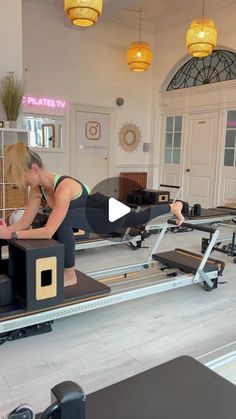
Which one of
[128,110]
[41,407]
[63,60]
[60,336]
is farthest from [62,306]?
[128,110]

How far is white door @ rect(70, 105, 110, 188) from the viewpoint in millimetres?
7559

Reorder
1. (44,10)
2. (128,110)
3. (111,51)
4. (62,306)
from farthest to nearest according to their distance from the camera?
(128,110)
(111,51)
(44,10)
(62,306)

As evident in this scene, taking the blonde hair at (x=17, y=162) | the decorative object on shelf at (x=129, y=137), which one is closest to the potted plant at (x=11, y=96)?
the blonde hair at (x=17, y=162)

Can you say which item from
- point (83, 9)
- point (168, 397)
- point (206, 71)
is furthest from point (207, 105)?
point (168, 397)

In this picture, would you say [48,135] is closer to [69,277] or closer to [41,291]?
[69,277]

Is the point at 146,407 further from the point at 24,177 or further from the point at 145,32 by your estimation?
the point at 145,32

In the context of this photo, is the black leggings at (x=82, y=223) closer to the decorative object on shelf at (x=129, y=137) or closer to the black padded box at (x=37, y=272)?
the black padded box at (x=37, y=272)

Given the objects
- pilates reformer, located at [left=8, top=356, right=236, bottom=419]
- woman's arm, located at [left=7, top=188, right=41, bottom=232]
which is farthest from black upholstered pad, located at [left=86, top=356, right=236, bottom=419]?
woman's arm, located at [left=7, top=188, right=41, bottom=232]

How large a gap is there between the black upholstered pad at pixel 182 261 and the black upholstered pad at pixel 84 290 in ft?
2.92

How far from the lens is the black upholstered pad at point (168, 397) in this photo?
3.78 ft

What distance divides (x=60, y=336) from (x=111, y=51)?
692 cm

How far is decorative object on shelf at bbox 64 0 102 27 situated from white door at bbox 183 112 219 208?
4111 millimetres

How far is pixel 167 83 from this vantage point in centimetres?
828

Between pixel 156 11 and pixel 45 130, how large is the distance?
11.4 feet
